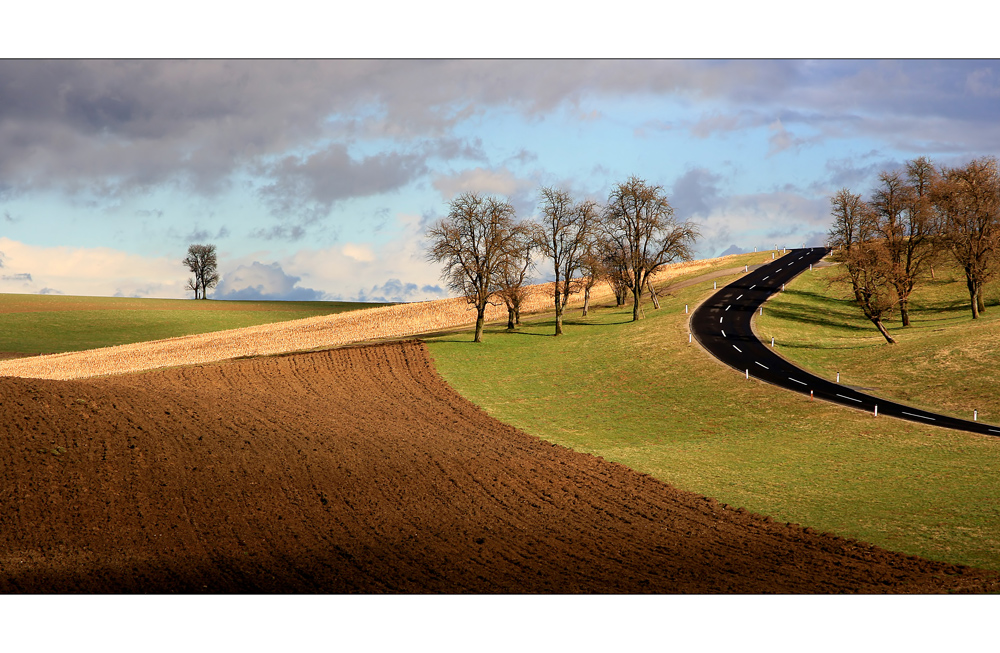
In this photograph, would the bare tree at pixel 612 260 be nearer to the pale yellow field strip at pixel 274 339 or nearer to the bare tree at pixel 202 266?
the pale yellow field strip at pixel 274 339

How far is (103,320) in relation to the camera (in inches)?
3386

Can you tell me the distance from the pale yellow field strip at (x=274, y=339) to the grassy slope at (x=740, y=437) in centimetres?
1775

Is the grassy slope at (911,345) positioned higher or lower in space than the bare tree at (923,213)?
lower

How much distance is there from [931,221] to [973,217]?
311 cm

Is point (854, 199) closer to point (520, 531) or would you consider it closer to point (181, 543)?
point (520, 531)

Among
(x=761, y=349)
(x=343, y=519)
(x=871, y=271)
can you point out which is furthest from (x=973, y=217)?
(x=343, y=519)

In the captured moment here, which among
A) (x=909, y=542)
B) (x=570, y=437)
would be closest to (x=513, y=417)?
(x=570, y=437)

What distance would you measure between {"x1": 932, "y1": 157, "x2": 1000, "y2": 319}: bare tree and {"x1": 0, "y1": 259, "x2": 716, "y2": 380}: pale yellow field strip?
39.2m

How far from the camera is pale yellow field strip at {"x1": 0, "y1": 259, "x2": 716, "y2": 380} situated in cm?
5406

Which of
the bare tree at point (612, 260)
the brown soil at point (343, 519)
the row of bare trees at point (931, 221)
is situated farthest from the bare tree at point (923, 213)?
the brown soil at point (343, 519)

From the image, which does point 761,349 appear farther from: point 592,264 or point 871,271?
point 592,264

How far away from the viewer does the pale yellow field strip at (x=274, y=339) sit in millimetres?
54062


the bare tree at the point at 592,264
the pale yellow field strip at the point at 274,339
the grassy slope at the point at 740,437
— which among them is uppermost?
the bare tree at the point at 592,264

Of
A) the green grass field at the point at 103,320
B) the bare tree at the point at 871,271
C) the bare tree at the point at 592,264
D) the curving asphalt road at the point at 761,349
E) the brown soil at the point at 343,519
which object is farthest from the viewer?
the green grass field at the point at 103,320
